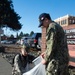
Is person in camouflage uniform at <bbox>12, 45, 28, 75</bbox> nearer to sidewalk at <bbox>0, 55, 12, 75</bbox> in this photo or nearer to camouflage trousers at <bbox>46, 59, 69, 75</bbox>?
camouflage trousers at <bbox>46, 59, 69, 75</bbox>

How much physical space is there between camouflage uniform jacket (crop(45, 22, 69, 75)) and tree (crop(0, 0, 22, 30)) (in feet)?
110

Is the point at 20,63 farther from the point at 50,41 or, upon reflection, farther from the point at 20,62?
the point at 50,41

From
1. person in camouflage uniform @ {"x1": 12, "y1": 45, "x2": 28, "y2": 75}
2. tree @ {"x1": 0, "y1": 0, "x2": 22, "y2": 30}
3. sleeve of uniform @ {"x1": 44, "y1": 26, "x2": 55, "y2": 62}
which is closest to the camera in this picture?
sleeve of uniform @ {"x1": 44, "y1": 26, "x2": 55, "y2": 62}

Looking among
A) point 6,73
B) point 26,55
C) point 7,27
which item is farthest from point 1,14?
point 26,55

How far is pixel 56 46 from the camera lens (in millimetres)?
4824

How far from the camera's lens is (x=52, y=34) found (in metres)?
4.81

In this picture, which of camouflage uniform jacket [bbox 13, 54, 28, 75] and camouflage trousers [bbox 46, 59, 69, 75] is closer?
camouflage trousers [bbox 46, 59, 69, 75]

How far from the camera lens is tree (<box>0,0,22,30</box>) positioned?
3853cm

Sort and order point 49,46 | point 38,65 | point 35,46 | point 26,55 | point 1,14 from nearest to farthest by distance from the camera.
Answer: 1. point 49,46
2. point 38,65
3. point 26,55
4. point 35,46
5. point 1,14

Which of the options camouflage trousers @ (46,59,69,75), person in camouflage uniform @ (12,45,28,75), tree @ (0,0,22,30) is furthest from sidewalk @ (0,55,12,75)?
tree @ (0,0,22,30)

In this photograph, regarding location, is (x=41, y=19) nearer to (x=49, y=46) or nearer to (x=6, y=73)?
(x=49, y=46)

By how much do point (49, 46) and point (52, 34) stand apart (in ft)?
0.69

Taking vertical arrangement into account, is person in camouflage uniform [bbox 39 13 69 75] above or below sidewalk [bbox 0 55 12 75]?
above

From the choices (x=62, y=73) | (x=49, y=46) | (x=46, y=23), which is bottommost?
(x=62, y=73)
